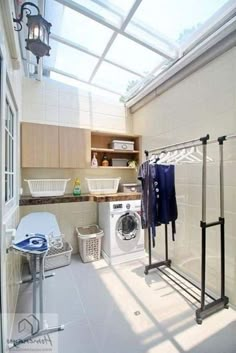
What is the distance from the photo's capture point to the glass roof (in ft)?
6.02

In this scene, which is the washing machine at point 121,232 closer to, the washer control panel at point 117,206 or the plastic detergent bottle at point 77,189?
→ the washer control panel at point 117,206

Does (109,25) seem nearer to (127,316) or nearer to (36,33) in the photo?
(36,33)

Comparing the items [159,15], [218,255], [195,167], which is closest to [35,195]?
[195,167]

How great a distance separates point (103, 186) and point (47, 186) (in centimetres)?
91

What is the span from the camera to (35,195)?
8.73 ft

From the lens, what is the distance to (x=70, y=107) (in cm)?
326

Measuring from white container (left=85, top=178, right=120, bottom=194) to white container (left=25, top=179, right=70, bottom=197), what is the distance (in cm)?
46

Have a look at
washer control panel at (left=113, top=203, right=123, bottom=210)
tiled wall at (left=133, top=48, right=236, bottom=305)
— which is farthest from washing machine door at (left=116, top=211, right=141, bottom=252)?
tiled wall at (left=133, top=48, right=236, bottom=305)

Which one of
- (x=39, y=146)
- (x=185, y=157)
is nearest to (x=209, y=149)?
(x=185, y=157)

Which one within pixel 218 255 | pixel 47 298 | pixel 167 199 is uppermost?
pixel 167 199

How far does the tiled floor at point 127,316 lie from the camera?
4.88ft

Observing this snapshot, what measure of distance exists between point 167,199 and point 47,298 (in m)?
1.69

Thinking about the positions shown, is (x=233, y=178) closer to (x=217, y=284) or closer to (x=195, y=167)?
(x=195, y=167)

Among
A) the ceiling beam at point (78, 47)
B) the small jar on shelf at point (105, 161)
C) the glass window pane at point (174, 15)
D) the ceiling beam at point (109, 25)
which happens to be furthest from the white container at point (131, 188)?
the glass window pane at point (174, 15)
